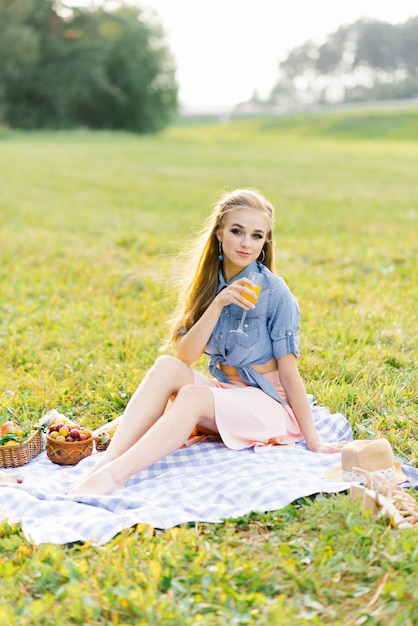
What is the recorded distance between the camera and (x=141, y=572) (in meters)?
2.75

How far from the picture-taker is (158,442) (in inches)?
142

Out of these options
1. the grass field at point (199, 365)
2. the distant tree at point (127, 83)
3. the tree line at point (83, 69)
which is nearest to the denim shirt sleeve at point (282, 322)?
the grass field at point (199, 365)

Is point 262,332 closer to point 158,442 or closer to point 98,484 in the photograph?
point 158,442

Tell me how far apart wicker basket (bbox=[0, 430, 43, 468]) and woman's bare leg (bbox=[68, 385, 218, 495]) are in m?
0.55

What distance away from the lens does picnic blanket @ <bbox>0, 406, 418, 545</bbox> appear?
10.4 ft

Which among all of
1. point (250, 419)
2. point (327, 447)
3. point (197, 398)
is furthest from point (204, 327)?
point (327, 447)

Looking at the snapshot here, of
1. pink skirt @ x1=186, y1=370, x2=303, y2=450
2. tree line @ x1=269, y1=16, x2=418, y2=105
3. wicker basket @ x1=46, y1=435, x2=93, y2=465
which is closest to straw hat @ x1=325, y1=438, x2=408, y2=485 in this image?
pink skirt @ x1=186, y1=370, x2=303, y2=450

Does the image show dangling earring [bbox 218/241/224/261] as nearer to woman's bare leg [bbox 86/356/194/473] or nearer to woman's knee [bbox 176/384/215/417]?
woman's bare leg [bbox 86/356/194/473]

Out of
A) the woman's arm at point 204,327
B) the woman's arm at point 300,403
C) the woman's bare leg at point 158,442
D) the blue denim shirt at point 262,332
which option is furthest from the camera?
the blue denim shirt at point 262,332

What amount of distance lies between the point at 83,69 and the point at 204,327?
47527 millimetres

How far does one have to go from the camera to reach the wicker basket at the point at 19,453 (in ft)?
12.8

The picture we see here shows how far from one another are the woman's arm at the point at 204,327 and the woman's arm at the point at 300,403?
38cm

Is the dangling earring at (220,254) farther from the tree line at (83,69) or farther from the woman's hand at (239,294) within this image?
the tree line at (83,69)

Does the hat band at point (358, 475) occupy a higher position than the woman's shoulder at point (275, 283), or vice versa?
the woman's shoulder at point (275, 283)
